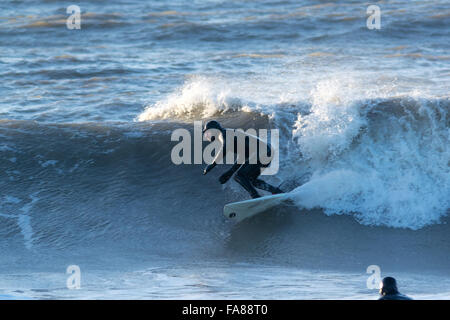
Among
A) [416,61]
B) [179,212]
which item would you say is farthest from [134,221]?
[416,61]

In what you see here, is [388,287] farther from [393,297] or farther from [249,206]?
[249,206]

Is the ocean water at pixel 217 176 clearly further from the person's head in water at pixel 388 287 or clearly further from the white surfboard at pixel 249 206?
the person's head in water at pixel 388 287

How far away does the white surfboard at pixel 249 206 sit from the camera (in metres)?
9.38

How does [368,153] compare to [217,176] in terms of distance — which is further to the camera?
[217,176]

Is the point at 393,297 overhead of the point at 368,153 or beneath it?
beneath

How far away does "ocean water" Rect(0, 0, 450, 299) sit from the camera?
25.9ft

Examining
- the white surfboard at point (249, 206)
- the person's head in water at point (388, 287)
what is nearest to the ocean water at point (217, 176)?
the white surfboard at point (249, 206)

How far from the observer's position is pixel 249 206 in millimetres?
9422

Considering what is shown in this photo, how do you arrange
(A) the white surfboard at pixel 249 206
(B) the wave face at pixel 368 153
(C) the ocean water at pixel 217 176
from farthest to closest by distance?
(B) the wave face at pixel 368 153 → (A) the white surfboard at pixel 249 206 → (C) the ocean water at pixel 217 176

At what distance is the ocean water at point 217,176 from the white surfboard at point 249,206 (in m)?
0.19

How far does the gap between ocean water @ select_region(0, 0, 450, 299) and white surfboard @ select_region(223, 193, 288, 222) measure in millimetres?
187

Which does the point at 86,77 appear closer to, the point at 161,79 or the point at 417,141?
the point at 161,79

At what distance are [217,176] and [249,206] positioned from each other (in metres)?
1.84

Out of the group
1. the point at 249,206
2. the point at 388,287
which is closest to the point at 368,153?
the point at 249,206
